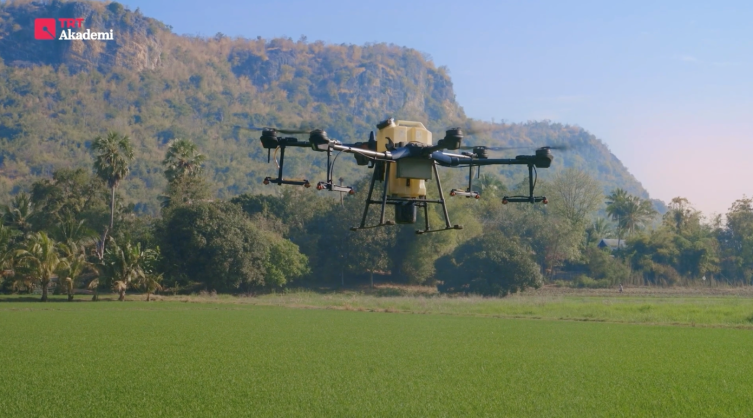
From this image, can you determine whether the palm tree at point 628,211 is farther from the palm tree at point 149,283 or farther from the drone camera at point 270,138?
the drone camera at point 270,138

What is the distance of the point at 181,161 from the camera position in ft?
274

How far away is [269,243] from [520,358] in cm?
5026

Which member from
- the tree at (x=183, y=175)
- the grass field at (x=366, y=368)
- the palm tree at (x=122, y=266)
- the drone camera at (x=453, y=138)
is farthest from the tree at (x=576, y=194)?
the drone camera at (x=453, y=138)

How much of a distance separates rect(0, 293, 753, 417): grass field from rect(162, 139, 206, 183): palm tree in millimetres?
42807

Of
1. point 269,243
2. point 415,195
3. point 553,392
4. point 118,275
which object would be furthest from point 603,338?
point 269,243

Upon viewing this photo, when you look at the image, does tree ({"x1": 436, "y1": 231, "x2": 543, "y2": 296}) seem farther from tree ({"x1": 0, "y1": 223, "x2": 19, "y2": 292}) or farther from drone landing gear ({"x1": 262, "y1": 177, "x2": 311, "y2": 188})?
drone landing gear ({"x1": 262, "y1": 177, "x2": 311, "y2": 188})

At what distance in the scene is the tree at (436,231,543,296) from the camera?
7156 cm

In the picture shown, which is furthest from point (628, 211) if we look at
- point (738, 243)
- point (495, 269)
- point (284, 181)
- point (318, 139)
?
point (318, 139)

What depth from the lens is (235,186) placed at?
563 feet

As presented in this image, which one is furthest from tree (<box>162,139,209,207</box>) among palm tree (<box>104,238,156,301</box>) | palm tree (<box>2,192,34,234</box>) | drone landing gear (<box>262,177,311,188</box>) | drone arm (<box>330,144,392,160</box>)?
drone arm (<box>330,144,392,160</box>)

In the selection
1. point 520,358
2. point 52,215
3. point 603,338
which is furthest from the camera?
point 52,215

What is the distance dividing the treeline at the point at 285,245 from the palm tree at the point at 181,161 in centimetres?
13

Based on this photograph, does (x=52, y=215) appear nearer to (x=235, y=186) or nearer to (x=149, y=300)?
(x=149, y=300)

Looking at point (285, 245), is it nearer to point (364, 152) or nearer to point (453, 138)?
point (364, 152)
